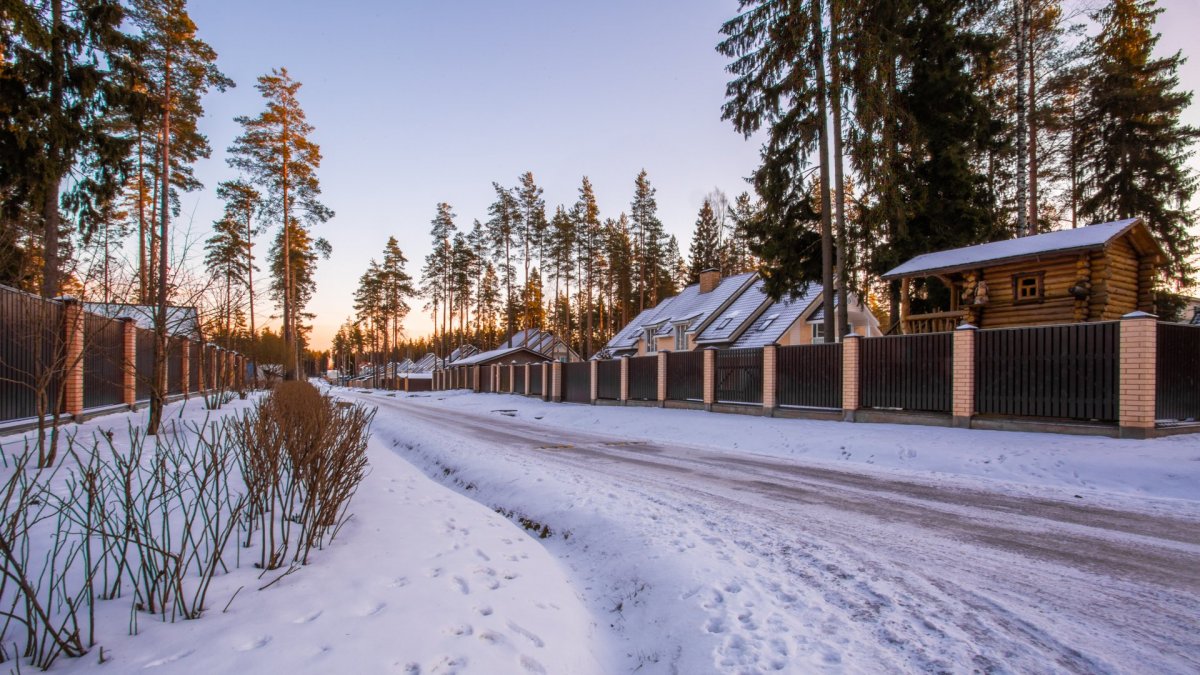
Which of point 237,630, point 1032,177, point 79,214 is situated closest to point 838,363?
point 1032,177

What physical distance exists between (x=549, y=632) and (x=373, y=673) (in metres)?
0.98

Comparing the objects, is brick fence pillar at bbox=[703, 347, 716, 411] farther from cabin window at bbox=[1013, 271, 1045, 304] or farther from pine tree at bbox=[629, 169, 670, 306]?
pine tree at bbox=[629, 169, 670, 306]

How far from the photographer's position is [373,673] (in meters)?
2.11

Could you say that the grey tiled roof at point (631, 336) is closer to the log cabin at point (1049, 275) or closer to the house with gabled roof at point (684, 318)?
the house with gabled roof at point (684, 318)

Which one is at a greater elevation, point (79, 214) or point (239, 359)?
point (79, 214)

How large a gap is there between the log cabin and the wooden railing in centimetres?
5

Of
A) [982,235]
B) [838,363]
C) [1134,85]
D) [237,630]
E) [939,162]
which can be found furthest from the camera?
[1134,85]

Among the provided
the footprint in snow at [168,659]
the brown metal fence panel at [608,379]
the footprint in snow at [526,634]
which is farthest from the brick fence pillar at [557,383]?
the footprint in snow at [168,659]

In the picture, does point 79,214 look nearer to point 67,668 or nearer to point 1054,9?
point 67,668

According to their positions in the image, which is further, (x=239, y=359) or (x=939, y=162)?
(x=239, y=359)

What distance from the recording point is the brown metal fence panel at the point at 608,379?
832 inches

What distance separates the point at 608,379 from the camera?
21781 mm

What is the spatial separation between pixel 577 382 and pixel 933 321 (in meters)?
14.5

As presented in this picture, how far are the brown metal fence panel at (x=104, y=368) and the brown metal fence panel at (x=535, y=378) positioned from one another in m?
18.3
